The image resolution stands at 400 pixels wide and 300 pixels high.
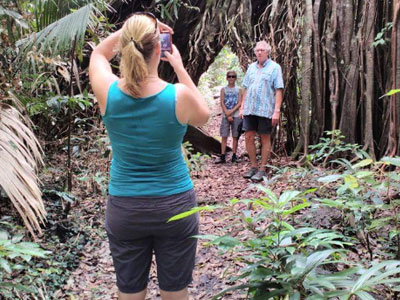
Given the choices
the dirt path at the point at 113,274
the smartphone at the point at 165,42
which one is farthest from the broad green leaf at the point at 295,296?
the smartphone at the point at 165,42

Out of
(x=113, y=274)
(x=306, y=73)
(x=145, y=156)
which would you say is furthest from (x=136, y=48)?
(x=306, y=73)

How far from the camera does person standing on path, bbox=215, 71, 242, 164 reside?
6.32m

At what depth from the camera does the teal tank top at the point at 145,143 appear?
150 centimetres

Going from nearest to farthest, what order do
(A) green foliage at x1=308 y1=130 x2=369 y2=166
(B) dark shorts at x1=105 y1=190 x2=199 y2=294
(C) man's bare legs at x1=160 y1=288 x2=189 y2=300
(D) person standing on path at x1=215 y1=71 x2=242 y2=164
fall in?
(B) dark shorts at x1=105 y1=190 x2=199 y2=294
(C) man's bare legs at x1=160 y1=288 x2=189 y2=300
(A) green foliage at x1=308 y1=130 x2=369 y2=166
(D) person standing on path at x1=215 y1=71 x2=242 y2=164

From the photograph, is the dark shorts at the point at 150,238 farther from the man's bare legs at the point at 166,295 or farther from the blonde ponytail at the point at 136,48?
the blonde ponytail at the point at 136,48

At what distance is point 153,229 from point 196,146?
5.68 meters

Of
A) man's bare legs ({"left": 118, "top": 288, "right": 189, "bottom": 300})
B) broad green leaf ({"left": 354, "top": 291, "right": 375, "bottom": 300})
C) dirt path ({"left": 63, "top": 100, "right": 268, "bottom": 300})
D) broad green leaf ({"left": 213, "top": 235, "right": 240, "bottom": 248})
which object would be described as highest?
broad green leaf ({"left": 213, "top": 235, "right": 240, "bottom": 248})

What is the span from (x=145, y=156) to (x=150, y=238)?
0.35m

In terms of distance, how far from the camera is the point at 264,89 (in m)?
4.60

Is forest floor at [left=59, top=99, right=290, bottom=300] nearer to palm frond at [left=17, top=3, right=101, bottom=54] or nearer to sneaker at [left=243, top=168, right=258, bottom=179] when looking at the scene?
sneaker at [left=243, top=168, right=258, bottom=179]

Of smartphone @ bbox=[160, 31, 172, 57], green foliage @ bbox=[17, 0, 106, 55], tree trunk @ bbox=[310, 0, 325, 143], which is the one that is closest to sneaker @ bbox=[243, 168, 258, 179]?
tree trunk @ bbox=[310, 0, 325, 143]

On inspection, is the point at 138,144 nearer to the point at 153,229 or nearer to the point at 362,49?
the point at 153,229

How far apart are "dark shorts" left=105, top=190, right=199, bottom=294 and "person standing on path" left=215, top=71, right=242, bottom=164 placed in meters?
4.66

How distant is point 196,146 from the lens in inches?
287
